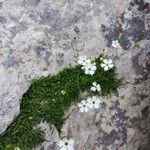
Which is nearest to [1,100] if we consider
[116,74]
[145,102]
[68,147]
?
[68,147]

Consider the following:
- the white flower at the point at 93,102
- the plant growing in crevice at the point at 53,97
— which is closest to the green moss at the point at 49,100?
the plant growing in crevice at the point at 53,97

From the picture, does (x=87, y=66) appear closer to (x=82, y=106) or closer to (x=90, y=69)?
(x=90, y=69)

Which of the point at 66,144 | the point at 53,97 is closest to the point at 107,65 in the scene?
the point at 53,97

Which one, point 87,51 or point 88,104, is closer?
point 88,104

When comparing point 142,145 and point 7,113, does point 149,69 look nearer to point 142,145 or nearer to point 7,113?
point 142,145

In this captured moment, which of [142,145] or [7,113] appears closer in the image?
[7,113]

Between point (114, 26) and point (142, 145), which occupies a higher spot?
point (114, 26)

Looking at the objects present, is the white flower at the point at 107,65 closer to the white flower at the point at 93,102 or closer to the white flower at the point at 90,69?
the white flower at the point at 90,69
